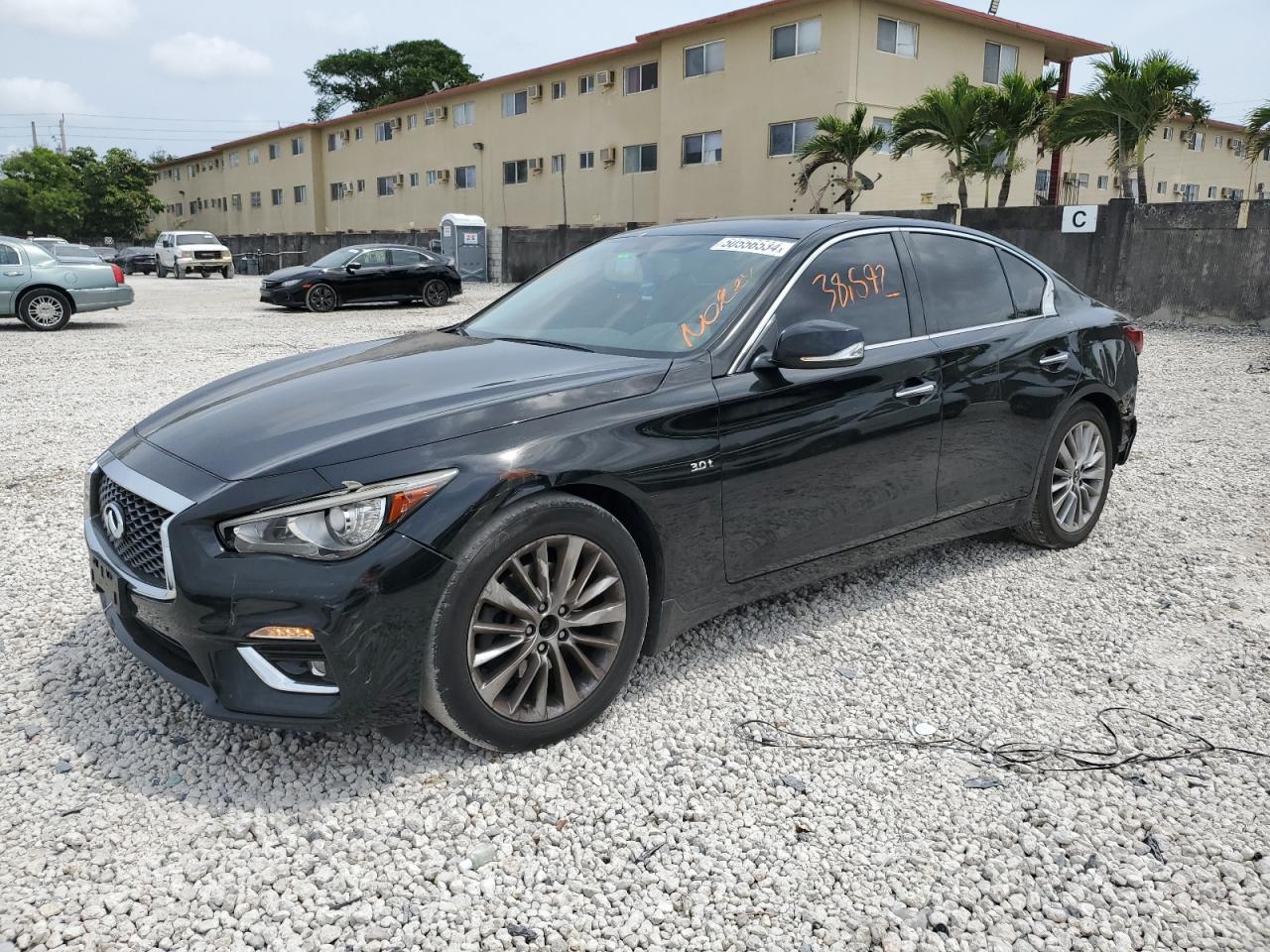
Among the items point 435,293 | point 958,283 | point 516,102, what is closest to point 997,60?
point 516,102

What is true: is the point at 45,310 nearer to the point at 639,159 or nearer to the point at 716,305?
the point at 716,305

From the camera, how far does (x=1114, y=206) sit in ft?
57.3

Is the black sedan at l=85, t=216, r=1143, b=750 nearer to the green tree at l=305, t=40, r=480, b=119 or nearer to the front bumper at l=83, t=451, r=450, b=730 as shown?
the front bumper at l=83, t=451, r=450, b=730

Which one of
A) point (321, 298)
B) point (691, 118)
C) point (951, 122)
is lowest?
point (321, 298)

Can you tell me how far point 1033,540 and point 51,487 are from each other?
19.2ft

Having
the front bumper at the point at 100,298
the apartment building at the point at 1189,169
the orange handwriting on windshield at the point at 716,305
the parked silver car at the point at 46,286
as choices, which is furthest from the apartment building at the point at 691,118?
the orange handwriting on windshield at the point at 716,305

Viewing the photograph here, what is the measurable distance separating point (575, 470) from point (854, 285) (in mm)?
1635

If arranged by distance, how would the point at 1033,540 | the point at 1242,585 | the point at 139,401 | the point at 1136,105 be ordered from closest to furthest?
the point at 1242,585
the point at 1033,540
the point at 139,401
the point at 1136,105

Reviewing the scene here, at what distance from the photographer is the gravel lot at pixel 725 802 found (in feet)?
7.92

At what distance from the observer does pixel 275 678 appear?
8.98ft

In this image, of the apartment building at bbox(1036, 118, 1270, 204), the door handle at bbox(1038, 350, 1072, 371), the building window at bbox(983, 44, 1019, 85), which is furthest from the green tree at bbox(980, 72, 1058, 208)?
the door handle at bbox(1038, 350, 1072, 371)

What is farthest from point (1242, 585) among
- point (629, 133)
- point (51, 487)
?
point (629, 133)

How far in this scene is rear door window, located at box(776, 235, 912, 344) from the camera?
3781mm

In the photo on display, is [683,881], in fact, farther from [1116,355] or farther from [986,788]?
[1116,355]
